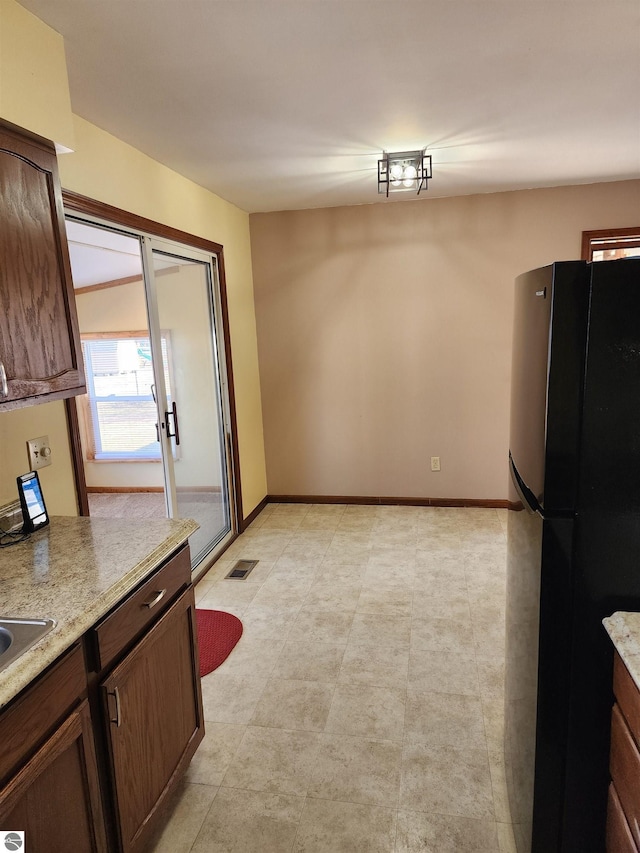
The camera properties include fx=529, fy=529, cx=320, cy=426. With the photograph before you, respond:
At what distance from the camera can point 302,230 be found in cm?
430

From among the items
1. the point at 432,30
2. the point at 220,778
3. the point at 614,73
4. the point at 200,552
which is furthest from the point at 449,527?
the point at 432,30

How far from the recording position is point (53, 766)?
1.17 metres

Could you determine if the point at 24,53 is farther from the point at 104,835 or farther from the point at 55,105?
the point at 104,835

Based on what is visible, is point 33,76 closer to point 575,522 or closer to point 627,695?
point 575,522

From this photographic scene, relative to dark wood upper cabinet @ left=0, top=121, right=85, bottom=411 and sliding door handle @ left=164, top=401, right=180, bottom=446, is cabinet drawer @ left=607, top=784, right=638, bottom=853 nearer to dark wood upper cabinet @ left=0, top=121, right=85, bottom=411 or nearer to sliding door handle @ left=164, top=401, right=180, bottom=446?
dark wood upper cabinet @ left=0, top=121, right=85, bottom=411

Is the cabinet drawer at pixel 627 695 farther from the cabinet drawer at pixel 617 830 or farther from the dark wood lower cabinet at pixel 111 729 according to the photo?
the dark wood lower cabinet at pixel 111 729

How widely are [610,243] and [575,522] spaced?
3533 mm

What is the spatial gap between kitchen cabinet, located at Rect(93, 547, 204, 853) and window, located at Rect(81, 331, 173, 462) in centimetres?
368

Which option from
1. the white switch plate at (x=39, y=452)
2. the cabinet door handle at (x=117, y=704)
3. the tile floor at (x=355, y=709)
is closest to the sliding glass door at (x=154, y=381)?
the tile floor at (x=355, y=709)

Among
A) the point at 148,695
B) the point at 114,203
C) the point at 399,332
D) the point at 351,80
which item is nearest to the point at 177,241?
the point at 114,203

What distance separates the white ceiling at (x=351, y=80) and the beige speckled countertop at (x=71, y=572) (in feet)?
5.17

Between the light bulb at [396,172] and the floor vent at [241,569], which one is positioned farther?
the floor vent at [241,569]

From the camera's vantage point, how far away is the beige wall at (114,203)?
4.99ft

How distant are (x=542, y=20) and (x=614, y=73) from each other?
0.60 meters
